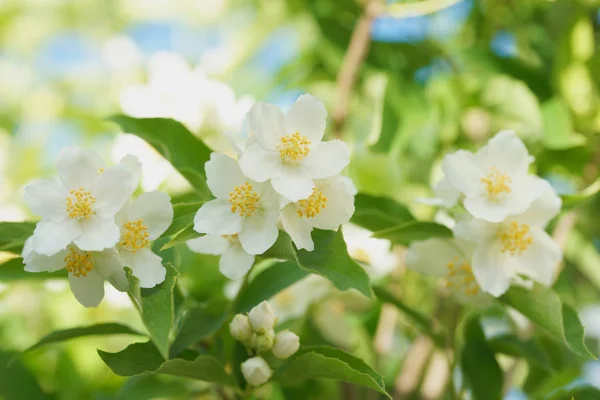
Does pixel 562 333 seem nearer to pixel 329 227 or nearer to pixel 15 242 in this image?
pixel 329 227

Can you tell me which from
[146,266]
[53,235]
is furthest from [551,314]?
[53,235]

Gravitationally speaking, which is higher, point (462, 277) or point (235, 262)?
point (235, 262)

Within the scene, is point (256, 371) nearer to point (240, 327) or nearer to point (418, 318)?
point (240, 327)

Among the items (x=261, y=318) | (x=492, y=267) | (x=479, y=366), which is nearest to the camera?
(x=261, y=318)

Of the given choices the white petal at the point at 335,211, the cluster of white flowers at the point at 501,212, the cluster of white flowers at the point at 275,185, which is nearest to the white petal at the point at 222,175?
the cluster of white flowers at the point at 275,185

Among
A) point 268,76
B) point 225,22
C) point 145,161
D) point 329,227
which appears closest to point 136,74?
point 225,22

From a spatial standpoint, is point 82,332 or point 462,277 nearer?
point 82,332

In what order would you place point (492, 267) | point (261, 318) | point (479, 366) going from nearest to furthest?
1. point (261, 318)
2. point (492, 267)
3. point (479, 366)

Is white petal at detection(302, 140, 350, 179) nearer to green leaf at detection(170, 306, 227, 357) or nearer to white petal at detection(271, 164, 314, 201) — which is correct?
white petal at detection(271, 164, 314, 201)
